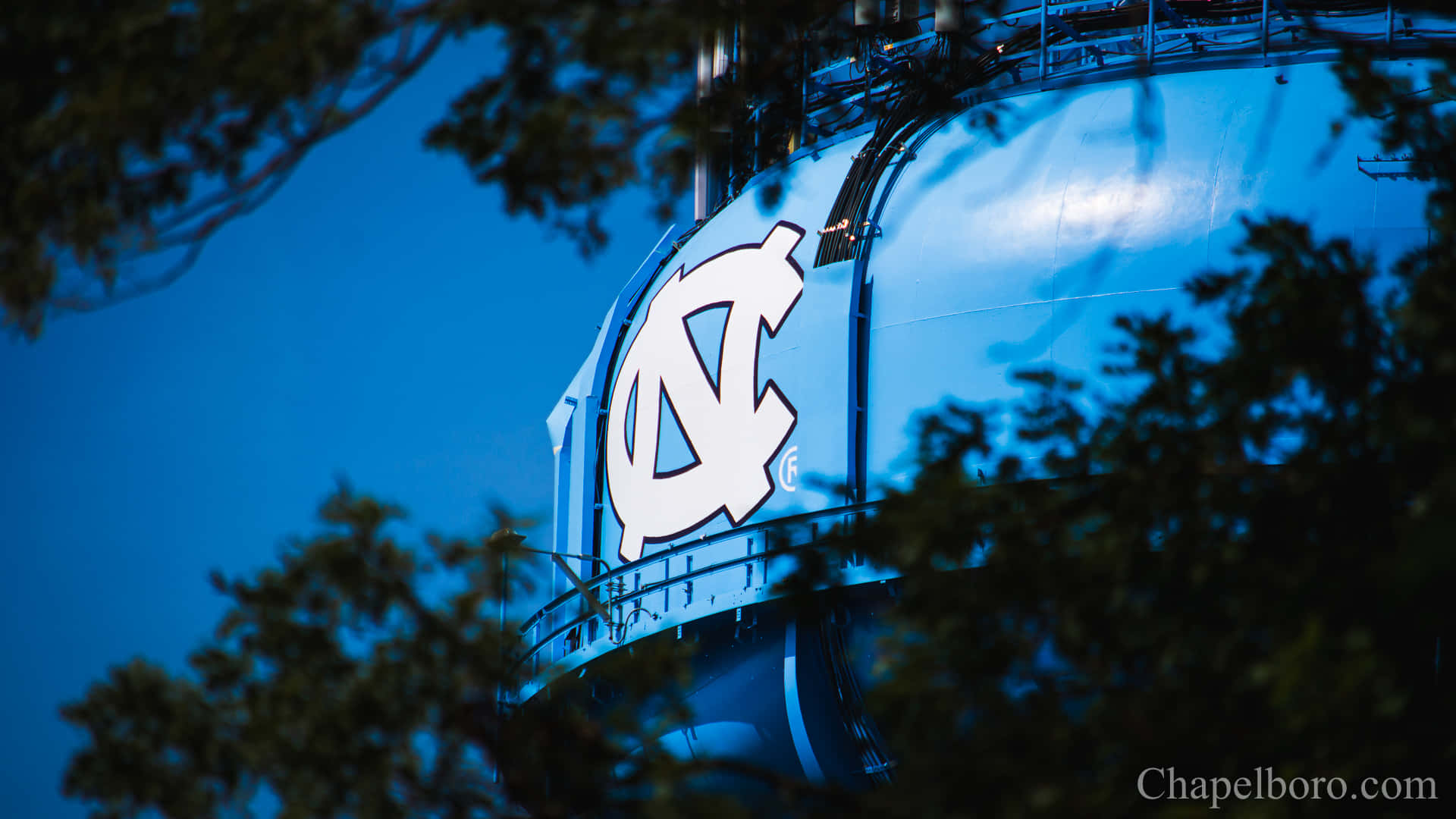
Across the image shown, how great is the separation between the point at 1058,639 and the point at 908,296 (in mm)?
9030

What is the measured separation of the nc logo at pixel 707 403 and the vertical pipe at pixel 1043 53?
9.38ft

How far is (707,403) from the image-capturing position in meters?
16.7

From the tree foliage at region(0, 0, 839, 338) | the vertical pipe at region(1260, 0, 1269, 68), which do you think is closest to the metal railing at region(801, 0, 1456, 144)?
the vertical pipe at region(1260, 0, 1269, 68)

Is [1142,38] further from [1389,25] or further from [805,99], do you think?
[805,99]

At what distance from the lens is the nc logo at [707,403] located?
16.1m

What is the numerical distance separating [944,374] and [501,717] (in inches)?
351

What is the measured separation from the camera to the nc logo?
52.9ft

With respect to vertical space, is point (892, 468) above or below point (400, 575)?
above

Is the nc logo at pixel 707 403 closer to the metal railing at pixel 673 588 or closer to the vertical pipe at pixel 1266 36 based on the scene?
the metal railing at pixel 673 588

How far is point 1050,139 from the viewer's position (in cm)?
1550

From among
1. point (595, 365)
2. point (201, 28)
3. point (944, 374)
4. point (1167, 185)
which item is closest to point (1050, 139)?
point (1167, 185)

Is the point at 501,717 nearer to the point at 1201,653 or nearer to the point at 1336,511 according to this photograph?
the point at 1201,653

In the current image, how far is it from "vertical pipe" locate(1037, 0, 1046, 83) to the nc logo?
2.86 meters

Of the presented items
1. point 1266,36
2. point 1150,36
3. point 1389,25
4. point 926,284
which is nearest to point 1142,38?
point 1150,36
